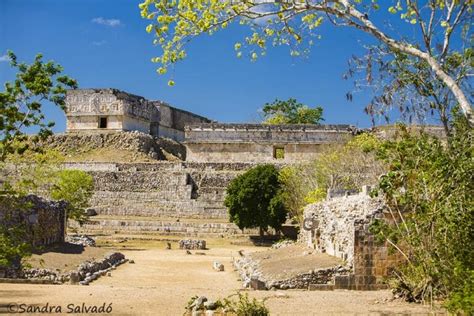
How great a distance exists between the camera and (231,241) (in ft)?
98.5

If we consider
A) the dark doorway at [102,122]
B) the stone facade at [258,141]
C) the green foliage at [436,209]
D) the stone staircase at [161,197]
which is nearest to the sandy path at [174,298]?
the green foliage at [436,209]

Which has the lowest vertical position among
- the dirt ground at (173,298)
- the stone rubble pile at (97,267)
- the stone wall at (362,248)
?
the stone rubble pile at (97,267)

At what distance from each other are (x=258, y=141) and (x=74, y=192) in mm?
15904

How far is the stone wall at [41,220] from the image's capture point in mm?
18297

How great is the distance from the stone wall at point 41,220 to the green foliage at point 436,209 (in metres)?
10.5

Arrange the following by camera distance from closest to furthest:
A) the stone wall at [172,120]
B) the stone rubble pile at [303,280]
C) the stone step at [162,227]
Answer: the stone rubble pile at [303,280] < the stone step at [162,227] < the stone wall at [172,120]

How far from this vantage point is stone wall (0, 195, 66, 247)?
18297 millimetres

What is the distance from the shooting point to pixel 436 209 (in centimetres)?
942

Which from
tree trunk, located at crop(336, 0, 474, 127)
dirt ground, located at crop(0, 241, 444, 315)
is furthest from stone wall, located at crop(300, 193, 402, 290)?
tree trunk, located at crop(336, 0, 474, 127)

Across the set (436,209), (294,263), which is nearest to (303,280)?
(294,263)

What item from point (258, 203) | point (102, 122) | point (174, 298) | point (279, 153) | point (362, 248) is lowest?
point (174, 298)

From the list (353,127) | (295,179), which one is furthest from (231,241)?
(353,127)

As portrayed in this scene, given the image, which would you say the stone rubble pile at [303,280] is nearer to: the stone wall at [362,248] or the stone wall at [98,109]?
the stone wall at [362,248]

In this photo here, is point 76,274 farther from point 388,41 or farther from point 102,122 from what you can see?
point 102,122
